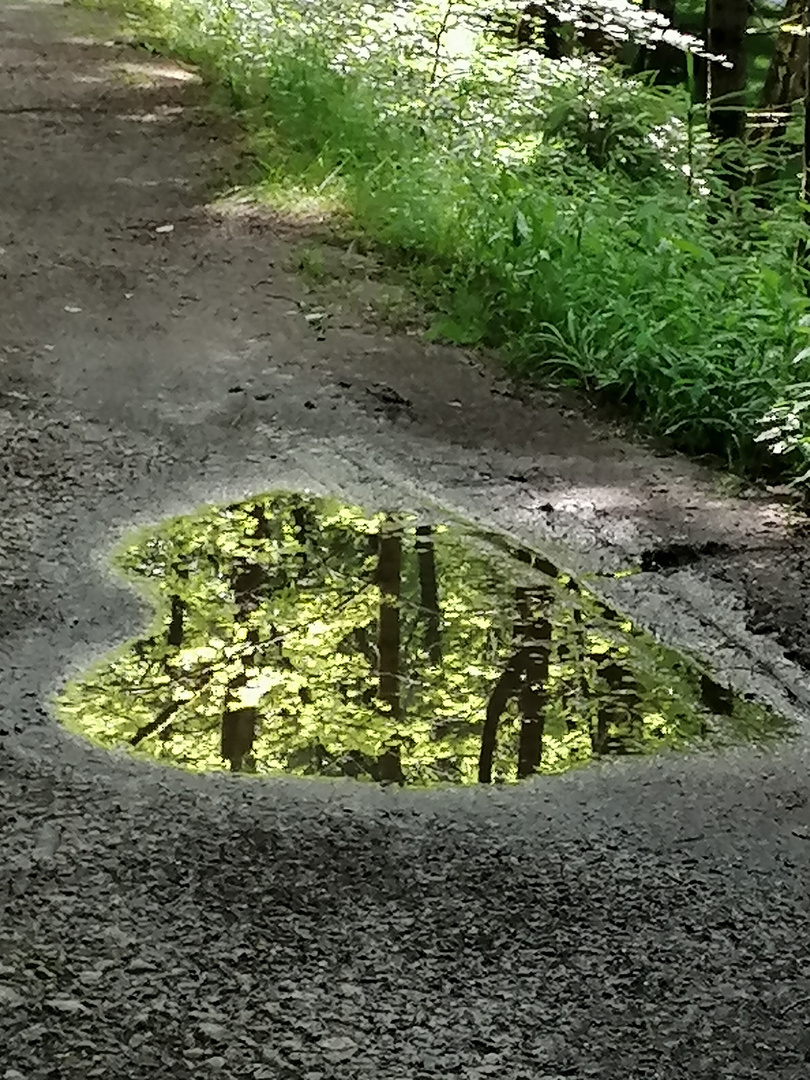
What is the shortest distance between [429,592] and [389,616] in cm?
24

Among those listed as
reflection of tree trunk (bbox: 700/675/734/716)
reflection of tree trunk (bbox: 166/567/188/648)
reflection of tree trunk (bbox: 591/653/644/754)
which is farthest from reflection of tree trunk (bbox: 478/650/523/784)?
reflection of tree trunk (bbox: 166/567/188/648)

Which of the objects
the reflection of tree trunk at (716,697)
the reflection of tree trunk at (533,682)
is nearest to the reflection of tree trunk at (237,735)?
the reflection of tree trunk at (533,682)

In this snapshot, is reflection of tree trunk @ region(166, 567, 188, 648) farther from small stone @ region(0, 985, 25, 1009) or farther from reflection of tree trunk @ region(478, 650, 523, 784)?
small stone @ region(0, 985, 25, 1009)

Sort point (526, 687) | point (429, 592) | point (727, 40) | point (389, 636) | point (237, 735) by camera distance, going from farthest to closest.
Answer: point (727, 40), point (429, 592), point (389, 636), point (526, 687), point (237, 735)

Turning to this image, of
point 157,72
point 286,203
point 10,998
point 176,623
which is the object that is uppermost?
point 157,72

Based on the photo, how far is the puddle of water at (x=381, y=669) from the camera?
422 centimetres

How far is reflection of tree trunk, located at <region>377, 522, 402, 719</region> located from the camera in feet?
14.9

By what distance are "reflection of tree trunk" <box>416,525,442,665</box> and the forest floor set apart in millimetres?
365

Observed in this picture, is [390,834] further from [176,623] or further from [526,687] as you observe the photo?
[176,623]

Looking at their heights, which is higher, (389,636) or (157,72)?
(157,72)

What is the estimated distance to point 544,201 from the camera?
28.6 ft

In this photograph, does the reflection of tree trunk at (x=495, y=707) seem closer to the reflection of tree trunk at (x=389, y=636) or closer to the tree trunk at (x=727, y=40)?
the reflection of tree trunk at (x=389, y=636)

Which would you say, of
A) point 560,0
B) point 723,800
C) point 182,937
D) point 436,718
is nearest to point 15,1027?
point 182,937

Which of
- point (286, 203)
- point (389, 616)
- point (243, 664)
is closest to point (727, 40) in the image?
point (286, 203)
